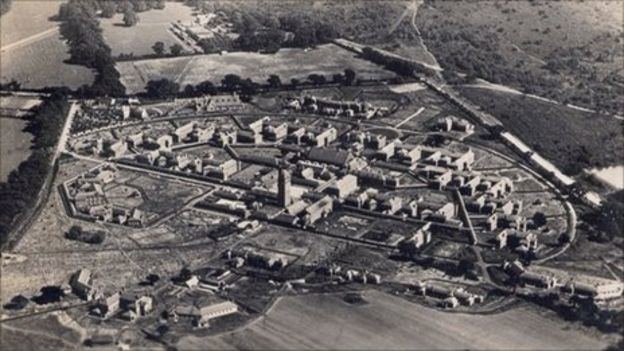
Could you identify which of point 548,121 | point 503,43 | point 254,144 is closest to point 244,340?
point 254,144

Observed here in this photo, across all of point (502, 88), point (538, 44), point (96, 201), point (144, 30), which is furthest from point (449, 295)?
point (144, 30)

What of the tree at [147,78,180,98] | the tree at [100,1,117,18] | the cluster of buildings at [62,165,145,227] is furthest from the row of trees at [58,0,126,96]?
the cluster of buildings at [62,165,145,227]

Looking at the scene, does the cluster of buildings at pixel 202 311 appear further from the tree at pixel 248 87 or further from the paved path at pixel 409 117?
the tree at pixel 248 87

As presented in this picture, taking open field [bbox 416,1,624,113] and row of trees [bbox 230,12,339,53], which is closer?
open field [bbox 416,1,624,113]

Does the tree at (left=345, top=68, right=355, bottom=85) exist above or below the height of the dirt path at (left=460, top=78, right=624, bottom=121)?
below

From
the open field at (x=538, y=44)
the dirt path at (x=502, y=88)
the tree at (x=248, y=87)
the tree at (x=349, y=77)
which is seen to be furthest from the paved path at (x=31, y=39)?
the dirt path at (x=502, y=88)

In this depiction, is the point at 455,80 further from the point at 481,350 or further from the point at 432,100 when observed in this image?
the point at 481,350

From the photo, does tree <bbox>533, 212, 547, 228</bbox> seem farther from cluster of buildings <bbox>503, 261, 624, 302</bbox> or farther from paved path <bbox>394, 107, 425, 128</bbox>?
paved path <bbox>394, 107, 425, 128</bbox>
